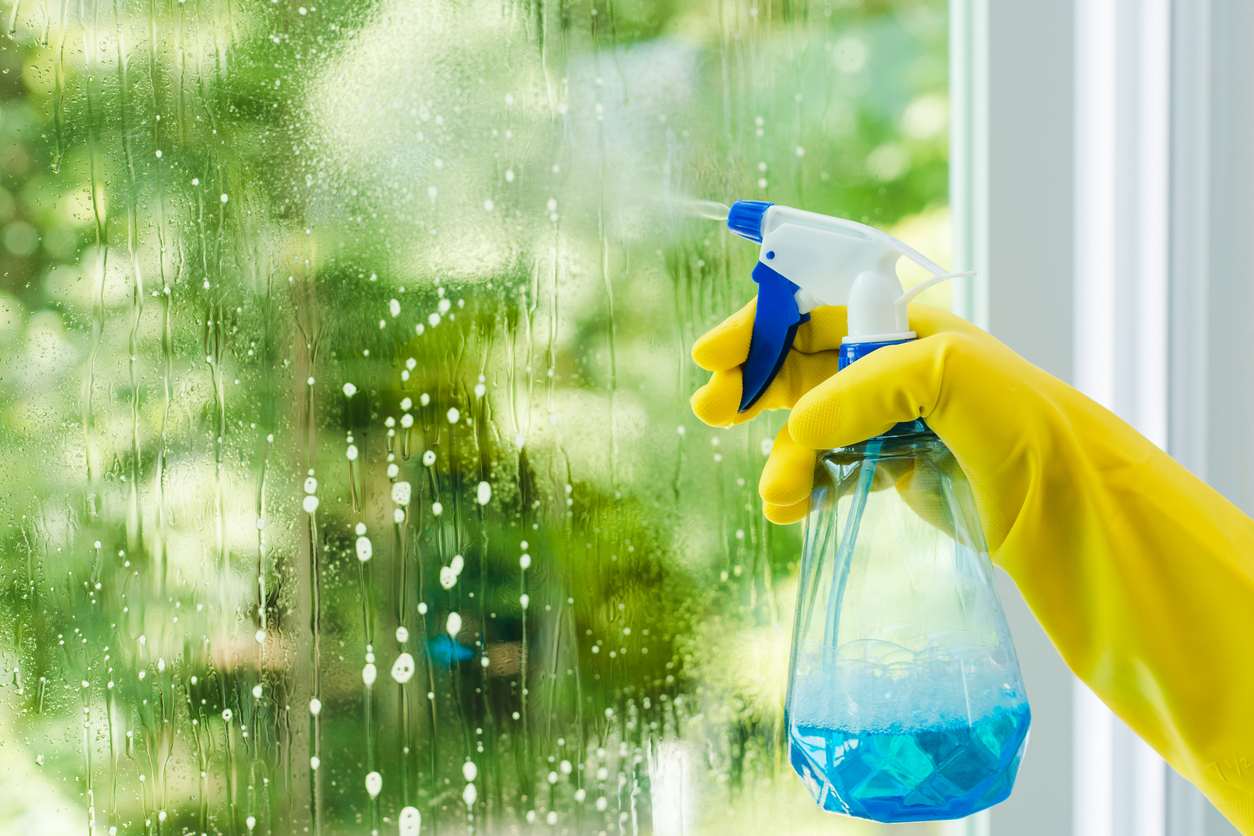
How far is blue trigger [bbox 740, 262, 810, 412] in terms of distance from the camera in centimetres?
49

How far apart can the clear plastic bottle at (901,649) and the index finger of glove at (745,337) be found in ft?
0.27

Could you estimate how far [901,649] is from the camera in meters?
0.44

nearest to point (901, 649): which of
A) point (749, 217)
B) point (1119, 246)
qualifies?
point (749, 217)

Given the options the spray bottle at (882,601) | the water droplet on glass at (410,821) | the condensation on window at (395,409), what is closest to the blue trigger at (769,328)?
the spray bottle at (882,601)

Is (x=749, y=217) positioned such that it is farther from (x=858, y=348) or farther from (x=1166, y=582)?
(x=1166, y=582)

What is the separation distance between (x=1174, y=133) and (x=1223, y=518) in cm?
33

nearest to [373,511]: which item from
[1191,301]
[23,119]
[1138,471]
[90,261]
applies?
[90,261]

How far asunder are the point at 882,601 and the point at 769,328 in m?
0.18

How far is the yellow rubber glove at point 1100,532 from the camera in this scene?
1.37ft

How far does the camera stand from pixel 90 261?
0.61 meters

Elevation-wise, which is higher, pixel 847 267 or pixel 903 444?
pixel 847 267

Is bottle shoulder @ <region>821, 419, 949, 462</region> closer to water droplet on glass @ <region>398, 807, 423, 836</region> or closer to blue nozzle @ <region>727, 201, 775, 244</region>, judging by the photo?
blue nozzle @ <region>727, 201, 775, 244</region>

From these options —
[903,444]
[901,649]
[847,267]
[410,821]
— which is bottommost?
[410,821]

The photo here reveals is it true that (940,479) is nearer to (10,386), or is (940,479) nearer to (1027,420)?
(1027,420)
